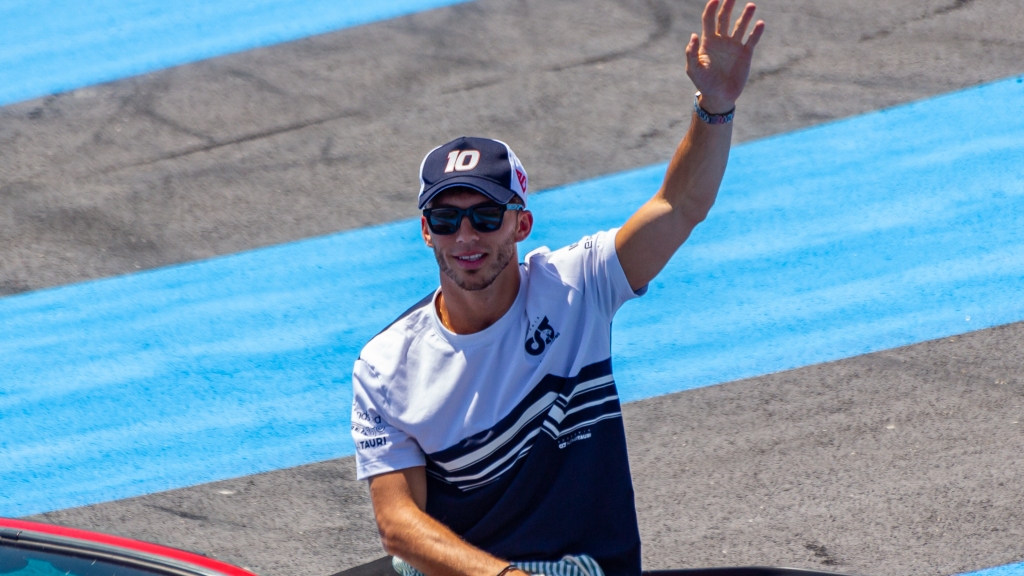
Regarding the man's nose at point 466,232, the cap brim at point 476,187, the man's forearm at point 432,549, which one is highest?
the cap brim at point 476,187

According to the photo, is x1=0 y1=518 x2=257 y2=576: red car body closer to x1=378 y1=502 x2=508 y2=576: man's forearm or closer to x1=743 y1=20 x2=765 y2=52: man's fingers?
x1=378 y1=502 x2=508 y2=576: man's forearm

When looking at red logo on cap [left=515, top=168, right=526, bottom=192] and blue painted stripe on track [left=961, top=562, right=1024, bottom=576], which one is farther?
blue painted stripe on track [left=961, top=562, right=1024, bottom=576]

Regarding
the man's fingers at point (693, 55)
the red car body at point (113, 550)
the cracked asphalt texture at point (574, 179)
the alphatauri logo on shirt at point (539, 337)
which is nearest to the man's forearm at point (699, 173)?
the man's fingers at point (693, 55)

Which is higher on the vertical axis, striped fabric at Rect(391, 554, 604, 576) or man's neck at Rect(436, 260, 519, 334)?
man's neck at Rect(436, 260, 519, 334)

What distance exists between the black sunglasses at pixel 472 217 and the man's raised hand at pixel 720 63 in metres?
0.74

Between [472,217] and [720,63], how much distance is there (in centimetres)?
93

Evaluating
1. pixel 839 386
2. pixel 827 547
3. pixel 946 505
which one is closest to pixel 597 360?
pixel 827 547

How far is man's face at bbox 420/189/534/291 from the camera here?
3.38 meters

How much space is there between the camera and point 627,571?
335 centimetres

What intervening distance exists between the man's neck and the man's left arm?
371 mm

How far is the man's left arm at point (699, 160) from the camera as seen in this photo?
343 cm

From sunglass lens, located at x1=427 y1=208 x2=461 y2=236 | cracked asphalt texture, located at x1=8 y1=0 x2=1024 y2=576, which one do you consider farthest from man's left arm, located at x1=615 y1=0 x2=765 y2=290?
cracked asphalt texture, located at x1=8 y1=0 x2=1024 y2=576

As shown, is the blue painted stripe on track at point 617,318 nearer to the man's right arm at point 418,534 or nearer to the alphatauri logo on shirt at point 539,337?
the man's right arm at point 418,534

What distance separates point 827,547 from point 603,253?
2024 millimetres
